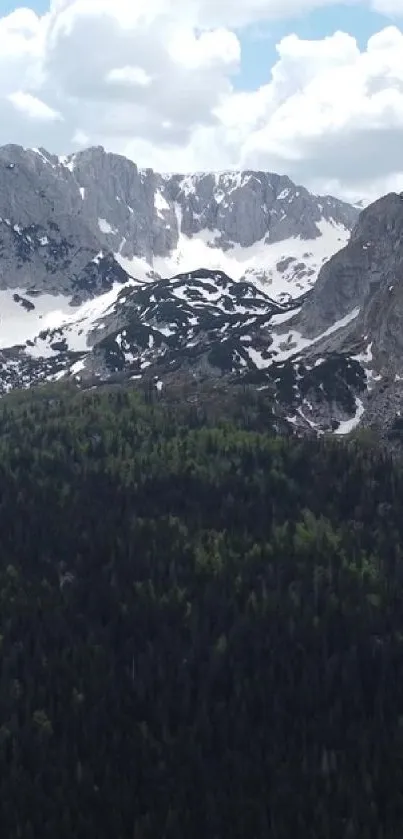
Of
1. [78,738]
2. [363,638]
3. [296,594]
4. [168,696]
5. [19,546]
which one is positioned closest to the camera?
[78,738]

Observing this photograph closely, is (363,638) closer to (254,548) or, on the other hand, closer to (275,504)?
(254,548)

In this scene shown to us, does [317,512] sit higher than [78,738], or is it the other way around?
[317,512]

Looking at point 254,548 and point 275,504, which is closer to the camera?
point 254,548

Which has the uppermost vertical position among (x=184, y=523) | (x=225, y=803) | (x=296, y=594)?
(x=184, y=523)

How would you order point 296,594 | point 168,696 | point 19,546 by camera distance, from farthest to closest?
point 19,546 < point 296,594 < point 168,696

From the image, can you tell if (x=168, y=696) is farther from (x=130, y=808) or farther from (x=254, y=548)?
(x=254, y=548)

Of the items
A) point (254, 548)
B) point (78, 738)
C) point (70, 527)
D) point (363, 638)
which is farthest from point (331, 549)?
point (78, 738)
